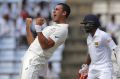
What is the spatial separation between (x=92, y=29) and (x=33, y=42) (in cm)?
99

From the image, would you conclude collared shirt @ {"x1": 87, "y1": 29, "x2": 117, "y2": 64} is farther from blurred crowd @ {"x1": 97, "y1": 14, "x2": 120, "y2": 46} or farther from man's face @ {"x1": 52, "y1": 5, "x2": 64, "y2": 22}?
blurred crowd @ {"x1": 97, "y1": 14, "x2": 120, "y2": 46}

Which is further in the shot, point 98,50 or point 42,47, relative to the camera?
point 98,50

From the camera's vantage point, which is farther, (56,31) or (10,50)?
(10,50)

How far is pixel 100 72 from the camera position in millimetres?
10281

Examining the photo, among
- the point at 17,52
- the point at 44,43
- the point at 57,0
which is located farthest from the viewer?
the point at 57,0

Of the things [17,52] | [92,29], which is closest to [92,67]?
[92,29]

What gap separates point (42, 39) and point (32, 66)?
494mm

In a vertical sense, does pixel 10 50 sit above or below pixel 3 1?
below

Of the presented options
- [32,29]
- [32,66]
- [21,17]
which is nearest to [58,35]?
[32,66]

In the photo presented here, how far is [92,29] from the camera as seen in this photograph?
10.4m

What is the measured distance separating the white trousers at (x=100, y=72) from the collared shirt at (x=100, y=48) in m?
0.10

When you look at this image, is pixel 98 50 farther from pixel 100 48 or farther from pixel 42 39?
pixel 42 39

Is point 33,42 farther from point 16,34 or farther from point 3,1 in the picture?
point 3,1

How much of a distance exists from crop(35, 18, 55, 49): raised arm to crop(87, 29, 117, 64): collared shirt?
668 millimetres
